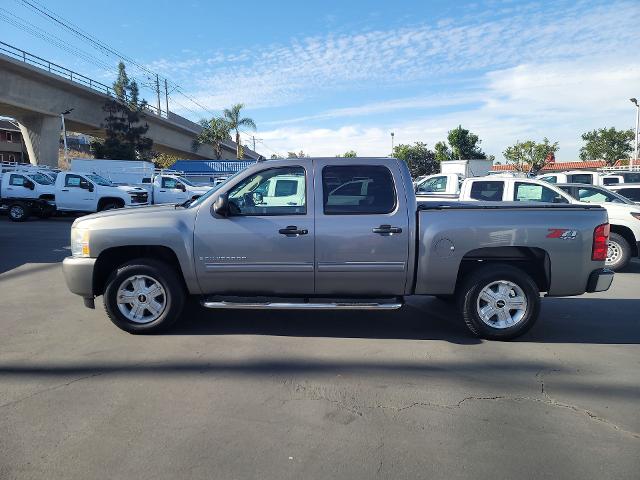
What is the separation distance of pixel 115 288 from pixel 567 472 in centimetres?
437

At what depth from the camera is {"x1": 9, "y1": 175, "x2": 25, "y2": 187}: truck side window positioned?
61.4ft

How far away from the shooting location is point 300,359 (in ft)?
15.3

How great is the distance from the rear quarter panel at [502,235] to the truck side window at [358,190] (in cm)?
45

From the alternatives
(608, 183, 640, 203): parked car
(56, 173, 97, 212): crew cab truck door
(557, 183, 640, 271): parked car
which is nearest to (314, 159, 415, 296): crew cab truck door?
(557, 183, 640, 271): parked car

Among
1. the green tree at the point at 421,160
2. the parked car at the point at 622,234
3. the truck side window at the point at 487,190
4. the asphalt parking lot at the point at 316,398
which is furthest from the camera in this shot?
the green tree at the point at 421,160

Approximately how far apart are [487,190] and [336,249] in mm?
7037

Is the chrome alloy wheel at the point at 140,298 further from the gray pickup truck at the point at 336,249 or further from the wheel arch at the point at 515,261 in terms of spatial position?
the wheel arch at the point at 515,261

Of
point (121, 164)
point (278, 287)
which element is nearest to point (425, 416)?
point (278, 287)

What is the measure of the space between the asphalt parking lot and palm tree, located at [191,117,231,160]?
5103cm

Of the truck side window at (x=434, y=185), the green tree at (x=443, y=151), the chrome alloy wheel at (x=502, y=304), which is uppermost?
the green tree at (x=443, y=151)

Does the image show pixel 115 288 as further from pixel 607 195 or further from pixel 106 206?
pixel 106 206

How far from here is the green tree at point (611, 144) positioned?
41.5 meters

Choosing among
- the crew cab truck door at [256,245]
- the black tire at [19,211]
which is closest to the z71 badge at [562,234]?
the crew cab truck door at [256,245]

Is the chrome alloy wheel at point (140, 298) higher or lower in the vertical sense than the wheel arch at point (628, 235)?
lower
